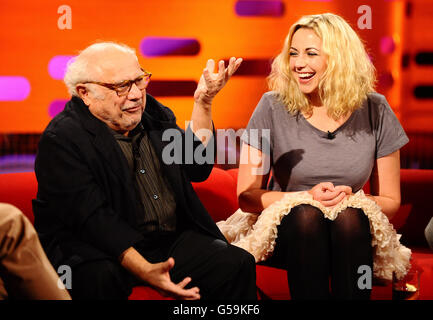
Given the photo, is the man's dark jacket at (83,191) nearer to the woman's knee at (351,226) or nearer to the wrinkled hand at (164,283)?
the wrinkled hand at (164,283)

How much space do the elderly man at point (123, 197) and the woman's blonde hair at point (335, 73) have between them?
427 mm

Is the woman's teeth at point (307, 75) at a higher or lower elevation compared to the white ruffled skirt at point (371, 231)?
higher

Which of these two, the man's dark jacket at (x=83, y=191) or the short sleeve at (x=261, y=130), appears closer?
the man's dark jacket at (x=83, y=191)

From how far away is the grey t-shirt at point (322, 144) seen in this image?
2152 millimetres

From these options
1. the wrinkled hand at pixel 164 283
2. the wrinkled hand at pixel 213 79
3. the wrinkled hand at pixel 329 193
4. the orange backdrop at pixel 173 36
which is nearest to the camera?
the wrinkled hand at pixel 164 283

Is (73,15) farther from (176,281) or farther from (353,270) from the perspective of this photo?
(353,270)

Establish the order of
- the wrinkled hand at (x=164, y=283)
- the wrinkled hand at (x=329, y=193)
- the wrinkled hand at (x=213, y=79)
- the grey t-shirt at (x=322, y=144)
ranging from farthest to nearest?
the grey t-shirt at (x=322, y=144) < the wrinkled hand at (x=329, y=193) < the wrinkled hand at (x=213, y=79) < the wrinkled hand at (x=164, y=283)

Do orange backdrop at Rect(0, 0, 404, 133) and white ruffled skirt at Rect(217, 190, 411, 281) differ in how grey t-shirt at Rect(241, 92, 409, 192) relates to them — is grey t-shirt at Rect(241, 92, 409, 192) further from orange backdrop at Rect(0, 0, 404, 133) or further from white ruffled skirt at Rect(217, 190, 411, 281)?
orange backdrop at Rect(0, 0, 404, 133)

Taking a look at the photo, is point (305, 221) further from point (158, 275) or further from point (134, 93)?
point (134, 93)

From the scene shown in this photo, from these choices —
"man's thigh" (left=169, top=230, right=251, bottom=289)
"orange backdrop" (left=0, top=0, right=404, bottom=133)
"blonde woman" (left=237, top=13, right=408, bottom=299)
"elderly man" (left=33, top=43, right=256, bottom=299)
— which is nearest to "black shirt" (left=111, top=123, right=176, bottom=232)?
"elderly man" (left=33, top=43, right=256, bottom=299)

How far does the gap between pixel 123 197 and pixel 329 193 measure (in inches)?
26.3

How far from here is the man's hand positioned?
1.67 m

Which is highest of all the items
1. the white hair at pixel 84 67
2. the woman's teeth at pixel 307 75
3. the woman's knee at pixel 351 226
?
the white hair at pixel 84 67

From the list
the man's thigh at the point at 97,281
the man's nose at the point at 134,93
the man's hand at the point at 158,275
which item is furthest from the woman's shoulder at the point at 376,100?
the man's thigh at the point at 97,281
